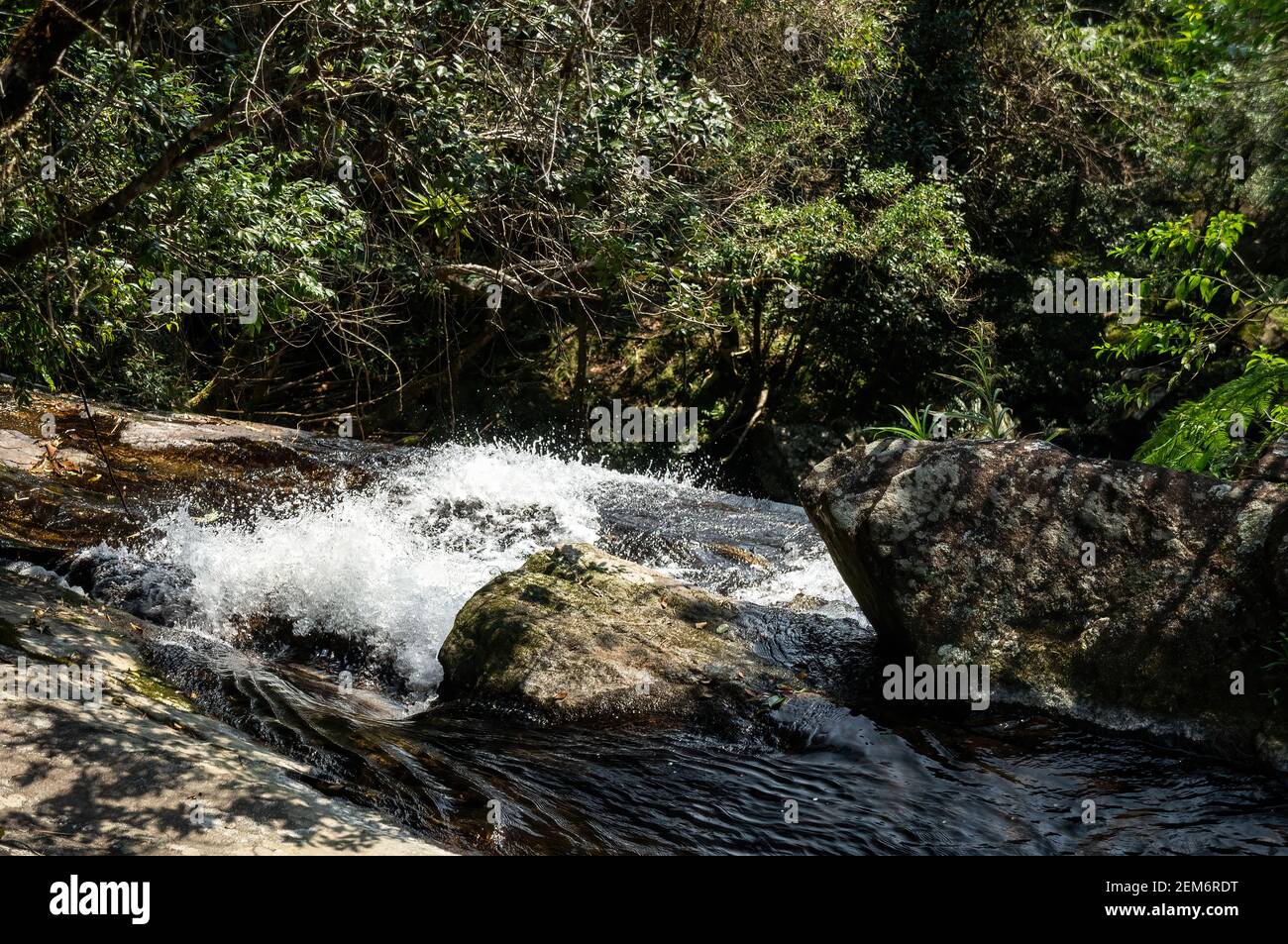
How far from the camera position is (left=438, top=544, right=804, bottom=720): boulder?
18.4 ft

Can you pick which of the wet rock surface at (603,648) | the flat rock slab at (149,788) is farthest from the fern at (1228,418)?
the flat rock slab at (149,788)

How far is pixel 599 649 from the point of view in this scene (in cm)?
582

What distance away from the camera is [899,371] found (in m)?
15.3

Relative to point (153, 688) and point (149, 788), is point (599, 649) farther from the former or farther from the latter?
point (149, 788)

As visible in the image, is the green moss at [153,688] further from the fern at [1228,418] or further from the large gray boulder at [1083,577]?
the fern at [1228,418]

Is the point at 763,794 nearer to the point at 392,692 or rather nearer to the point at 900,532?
the point at 900,532

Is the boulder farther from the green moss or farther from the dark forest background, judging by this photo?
the dark forest background

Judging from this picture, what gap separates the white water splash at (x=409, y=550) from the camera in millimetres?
6793

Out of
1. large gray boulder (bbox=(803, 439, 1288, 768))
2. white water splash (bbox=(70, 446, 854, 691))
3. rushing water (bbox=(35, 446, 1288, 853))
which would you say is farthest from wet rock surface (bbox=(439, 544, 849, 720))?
large gray boulder (bbox=(803, 439, 1288, 768))

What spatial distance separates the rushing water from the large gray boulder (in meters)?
0.27

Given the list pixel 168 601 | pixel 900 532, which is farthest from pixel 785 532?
pixel 168 601

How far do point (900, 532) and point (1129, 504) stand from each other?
4.01 ft

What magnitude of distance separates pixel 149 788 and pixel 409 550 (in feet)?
14.1

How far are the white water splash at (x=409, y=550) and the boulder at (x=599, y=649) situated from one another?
2.30ft
